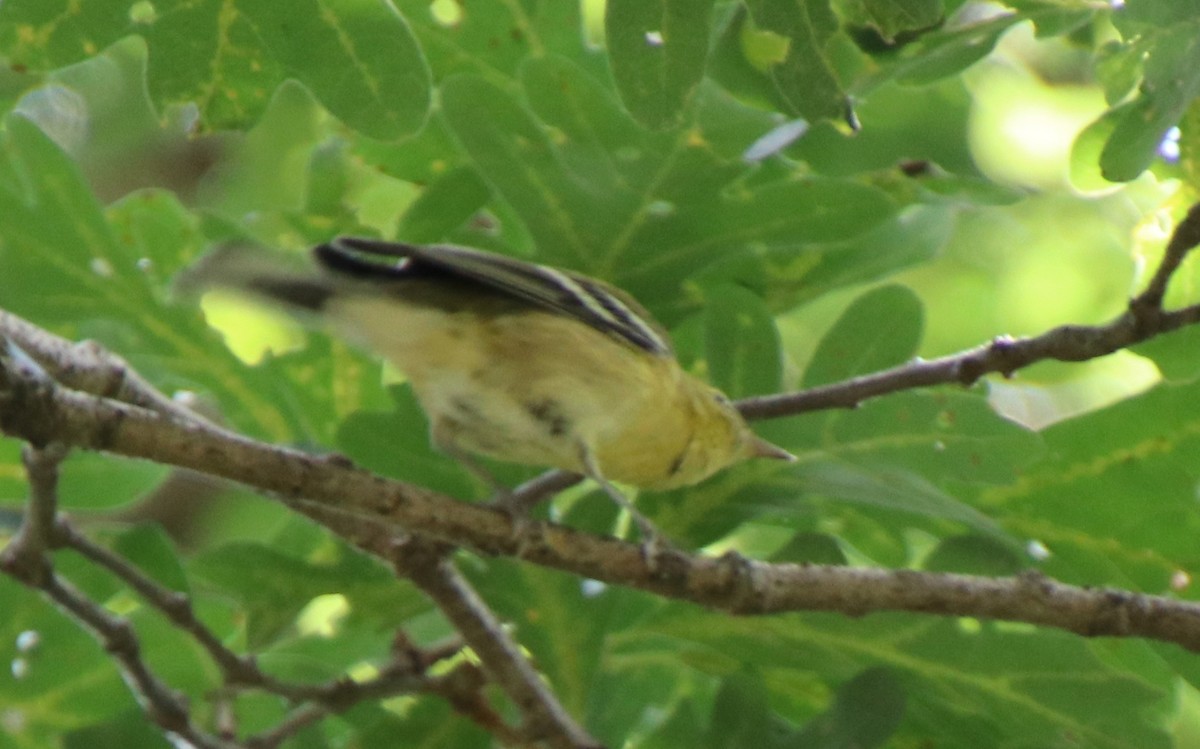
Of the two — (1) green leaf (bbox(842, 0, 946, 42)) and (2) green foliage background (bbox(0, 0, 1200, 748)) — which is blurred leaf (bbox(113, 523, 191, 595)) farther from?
(1) green leaf (bbox(842, 0, 946, 42))

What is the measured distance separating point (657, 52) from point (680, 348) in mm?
1272

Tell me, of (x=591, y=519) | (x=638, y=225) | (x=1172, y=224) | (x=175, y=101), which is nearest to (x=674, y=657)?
(x=591, y=519)

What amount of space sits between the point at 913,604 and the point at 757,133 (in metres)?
1.20

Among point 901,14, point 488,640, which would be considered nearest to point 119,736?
point 488,640

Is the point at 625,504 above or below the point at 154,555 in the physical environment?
above

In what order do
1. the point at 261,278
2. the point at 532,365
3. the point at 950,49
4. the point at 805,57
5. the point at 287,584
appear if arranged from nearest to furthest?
→ the point at 805,57, the point at 950,49, the point at 261,278, the point at 287,584, the point at 532,365

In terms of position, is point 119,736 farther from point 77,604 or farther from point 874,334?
point 874,334

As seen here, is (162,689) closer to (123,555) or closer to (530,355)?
(123,555)

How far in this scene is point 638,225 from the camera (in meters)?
3.67

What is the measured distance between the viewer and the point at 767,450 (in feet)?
12.0

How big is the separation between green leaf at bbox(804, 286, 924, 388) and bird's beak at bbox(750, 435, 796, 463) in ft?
0.62

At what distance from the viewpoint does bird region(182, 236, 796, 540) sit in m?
3.54

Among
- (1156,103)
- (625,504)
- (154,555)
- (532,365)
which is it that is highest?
(1156,103)

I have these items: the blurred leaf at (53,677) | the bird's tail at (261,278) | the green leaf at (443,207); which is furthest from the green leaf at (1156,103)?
the blurred leaf at (53,677)
